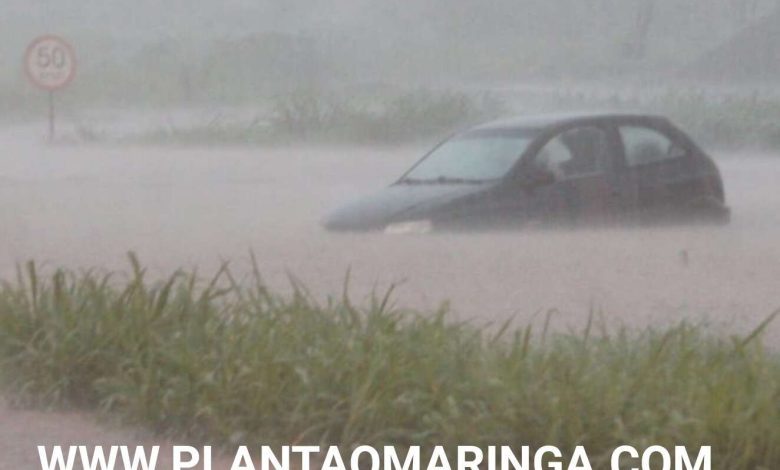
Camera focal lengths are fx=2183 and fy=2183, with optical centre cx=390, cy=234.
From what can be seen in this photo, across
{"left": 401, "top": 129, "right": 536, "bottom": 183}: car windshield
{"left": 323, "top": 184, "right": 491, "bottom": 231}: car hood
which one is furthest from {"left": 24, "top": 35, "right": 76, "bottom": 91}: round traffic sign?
{"left": 401, "top": 129, "right": 536, "bottom": 183}: car windshield

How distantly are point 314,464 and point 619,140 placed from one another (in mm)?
1982

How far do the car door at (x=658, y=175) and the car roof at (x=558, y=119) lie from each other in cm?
13

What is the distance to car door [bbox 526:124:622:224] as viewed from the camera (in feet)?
27.3

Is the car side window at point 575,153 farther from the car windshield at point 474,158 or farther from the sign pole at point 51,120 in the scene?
the sign pole at point 51,120

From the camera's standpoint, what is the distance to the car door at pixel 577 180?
27.3 feet

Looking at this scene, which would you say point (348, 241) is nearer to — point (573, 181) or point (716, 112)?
point (573, 181)

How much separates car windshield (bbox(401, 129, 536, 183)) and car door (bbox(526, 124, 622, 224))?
0.12 metres

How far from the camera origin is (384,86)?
905cm

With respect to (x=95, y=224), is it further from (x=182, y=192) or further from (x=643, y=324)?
(x=643, y=324)

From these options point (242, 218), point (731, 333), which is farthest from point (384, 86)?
point (731, 333)

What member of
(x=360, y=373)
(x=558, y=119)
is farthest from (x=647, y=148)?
(x=360, y=373)

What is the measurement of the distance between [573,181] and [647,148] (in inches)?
13.0

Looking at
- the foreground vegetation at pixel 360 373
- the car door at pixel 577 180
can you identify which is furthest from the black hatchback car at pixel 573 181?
the foreground vegetation at pixel 360 373

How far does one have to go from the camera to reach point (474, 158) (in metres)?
8.49
